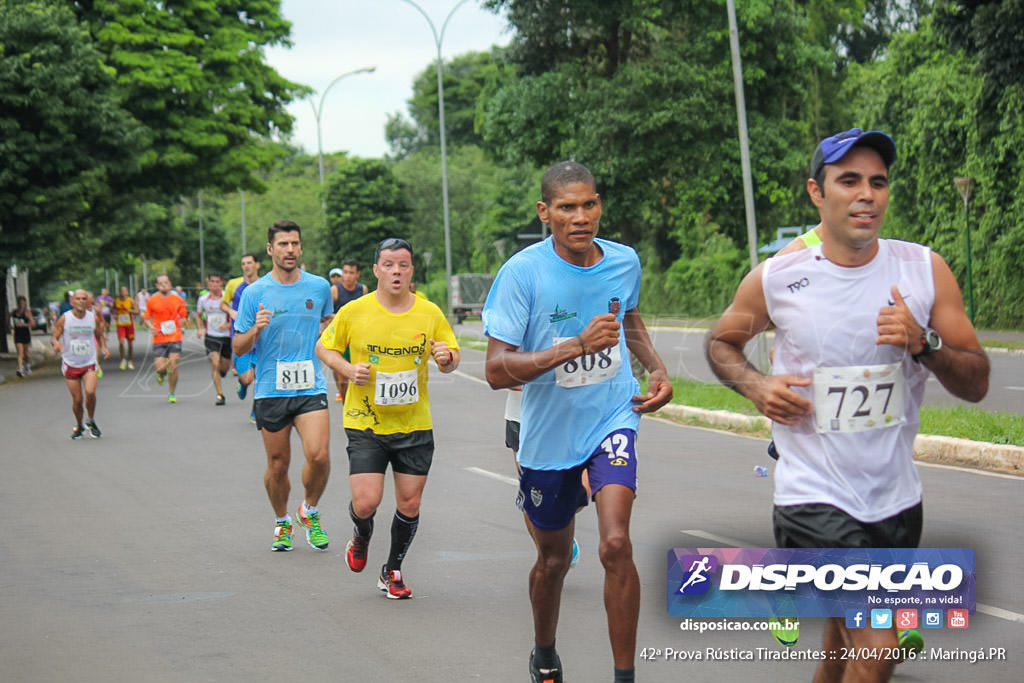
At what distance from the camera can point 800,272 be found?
3801mm

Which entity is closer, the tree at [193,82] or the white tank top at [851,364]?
the white tank top at [851,364]

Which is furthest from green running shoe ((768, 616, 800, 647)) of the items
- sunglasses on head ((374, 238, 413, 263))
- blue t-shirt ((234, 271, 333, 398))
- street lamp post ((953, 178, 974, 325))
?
street lamp post ((953, 178, 974, 325))

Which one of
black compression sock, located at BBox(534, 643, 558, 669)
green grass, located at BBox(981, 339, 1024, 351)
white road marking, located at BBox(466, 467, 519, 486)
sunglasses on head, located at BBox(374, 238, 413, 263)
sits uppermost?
sunglasses on head, located at BBox(374, 238, 413, 263)

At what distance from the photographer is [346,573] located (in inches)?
304

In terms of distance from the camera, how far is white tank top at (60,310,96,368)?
49.9 feet

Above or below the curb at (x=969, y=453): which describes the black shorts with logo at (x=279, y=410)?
above

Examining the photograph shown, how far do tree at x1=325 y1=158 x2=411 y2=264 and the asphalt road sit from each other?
182ft

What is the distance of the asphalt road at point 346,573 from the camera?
221 inches

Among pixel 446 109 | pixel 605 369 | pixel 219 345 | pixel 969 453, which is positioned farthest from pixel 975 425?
pixel 446 109

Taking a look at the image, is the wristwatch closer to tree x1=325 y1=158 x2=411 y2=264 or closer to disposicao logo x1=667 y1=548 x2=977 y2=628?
disposicao logo x1=667 y1=548 x2=977 y2=628

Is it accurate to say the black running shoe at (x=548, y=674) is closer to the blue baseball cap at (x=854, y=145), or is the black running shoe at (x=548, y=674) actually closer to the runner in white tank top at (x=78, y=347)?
the blue baseball cap at (x=854, y=145)

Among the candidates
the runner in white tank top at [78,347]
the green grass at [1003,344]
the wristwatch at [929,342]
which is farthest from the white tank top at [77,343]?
the green grass at [1003,344]

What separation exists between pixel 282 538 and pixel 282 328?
1394 mm

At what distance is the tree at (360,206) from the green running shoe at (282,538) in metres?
60.6
